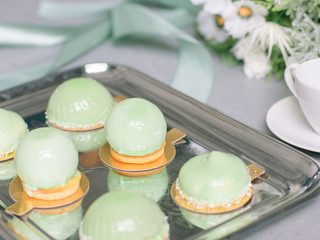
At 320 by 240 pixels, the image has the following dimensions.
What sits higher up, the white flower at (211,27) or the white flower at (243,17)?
the white flower at (243,17)

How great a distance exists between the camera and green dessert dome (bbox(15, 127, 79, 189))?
0.76m

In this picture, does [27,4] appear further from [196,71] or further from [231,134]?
[231,134]

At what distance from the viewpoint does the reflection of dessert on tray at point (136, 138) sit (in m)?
→ 0.83

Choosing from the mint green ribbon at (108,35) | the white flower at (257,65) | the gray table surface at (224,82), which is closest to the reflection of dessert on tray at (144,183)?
the gray table surface at (224,82)

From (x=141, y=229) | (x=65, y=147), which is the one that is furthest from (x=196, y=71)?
(x=141, y=229)

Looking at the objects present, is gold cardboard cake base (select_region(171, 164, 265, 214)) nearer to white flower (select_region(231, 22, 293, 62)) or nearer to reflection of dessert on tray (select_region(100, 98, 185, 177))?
reflection of dessert on tray (select_region(100, 98, 185, 177))

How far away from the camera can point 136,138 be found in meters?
0.83

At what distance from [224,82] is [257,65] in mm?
71

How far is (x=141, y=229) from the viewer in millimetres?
660

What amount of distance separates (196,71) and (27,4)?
64cm

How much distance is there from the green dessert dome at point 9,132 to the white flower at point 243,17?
455 mm

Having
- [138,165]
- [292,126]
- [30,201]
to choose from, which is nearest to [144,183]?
[138,165]

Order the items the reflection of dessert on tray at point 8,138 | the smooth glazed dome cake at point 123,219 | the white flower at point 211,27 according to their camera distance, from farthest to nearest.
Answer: the white flower at point 211,27, the reflection of dessert on tray at point 8,138, the smooth glazed dome cake at point 123,219

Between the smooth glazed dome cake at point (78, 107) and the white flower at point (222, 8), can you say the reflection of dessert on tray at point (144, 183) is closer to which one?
the smooth glazed dome cake at point (78, 107)
